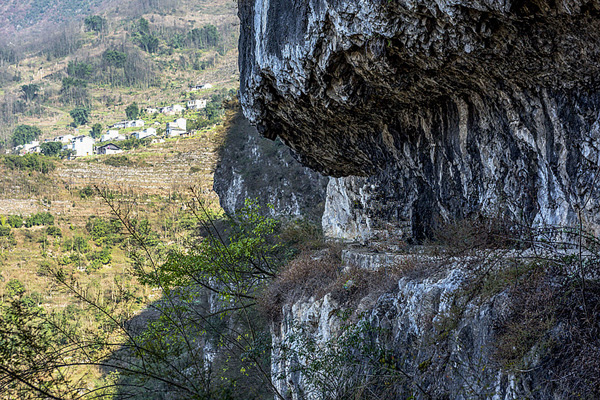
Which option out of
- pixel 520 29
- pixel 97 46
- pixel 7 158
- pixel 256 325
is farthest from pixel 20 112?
pixel 520 29

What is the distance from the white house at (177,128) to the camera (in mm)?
98812

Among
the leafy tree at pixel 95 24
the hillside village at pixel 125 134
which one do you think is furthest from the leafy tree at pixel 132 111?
the leafy tree at pixel 95 24

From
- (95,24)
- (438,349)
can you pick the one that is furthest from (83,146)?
(95,24)

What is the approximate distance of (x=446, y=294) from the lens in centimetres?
485

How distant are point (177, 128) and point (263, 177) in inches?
2921

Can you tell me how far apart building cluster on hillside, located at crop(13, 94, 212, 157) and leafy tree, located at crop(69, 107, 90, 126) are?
9064mm

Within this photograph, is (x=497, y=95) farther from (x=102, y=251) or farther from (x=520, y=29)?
(x=102, y=251)

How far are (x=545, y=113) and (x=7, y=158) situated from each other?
87.6 metres

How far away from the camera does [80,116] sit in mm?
128875

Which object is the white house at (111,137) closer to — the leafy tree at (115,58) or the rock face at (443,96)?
the leafy tree at (115,58)

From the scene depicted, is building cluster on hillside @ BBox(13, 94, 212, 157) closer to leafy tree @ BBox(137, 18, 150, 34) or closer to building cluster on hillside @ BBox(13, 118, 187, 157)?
building cluster on hillside @ BBox(13, 118, 187, 157)

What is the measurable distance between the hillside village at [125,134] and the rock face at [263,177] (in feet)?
187

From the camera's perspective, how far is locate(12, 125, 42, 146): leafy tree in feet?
392

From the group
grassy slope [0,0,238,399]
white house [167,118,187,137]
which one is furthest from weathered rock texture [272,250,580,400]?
white house [167,118,187,137]
